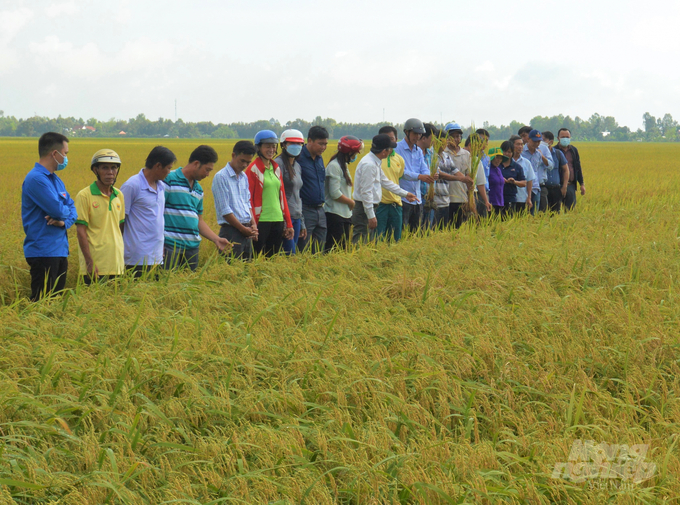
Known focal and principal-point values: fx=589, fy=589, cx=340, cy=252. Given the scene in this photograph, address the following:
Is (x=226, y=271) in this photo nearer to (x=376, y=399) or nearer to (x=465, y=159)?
(x=376, y=399)

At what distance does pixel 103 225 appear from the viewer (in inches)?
171

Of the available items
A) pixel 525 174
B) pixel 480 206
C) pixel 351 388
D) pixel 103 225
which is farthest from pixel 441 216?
pixel 351 388

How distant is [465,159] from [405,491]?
5864 millimetres

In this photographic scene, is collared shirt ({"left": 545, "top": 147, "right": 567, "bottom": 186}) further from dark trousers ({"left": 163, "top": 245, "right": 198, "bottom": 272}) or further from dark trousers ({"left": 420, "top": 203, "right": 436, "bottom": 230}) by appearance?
dark trousers ({"left": 163, "top": 245, "right": 198, "bottom": 272})

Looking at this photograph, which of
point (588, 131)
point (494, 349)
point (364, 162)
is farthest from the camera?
point (588, 131)

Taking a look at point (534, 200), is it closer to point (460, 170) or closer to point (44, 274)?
point (460, 170)

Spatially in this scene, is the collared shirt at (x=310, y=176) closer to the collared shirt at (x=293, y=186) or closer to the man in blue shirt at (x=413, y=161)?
the collared shirt at (x=293, y=186)

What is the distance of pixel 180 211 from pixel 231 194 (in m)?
0.49

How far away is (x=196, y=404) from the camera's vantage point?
276 centimetres

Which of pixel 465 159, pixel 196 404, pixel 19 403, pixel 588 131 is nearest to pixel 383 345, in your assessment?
pixel 196 404

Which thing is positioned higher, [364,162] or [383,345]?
[364,162]

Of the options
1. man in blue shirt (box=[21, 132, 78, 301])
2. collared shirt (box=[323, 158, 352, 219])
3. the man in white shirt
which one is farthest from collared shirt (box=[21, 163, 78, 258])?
the man in white shirt

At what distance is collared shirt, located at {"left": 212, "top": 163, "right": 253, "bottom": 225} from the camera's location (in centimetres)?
518

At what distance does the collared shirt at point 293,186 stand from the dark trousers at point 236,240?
575 mm
